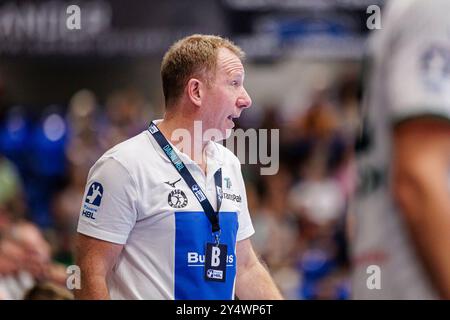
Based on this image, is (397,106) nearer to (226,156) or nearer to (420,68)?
(420,68)

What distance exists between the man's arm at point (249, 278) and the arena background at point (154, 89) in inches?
163

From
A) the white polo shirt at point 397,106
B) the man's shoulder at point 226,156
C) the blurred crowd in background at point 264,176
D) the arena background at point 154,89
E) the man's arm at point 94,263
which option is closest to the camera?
the white polo shirt at point 397,106

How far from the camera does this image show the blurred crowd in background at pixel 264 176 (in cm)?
703

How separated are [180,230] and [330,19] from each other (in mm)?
6292

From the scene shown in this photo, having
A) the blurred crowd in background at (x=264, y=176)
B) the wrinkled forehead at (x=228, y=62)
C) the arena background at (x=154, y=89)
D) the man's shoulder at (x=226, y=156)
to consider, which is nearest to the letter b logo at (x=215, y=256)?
the man's shoulder at (x=226, y=156)

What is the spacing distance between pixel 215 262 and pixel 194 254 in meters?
0.08

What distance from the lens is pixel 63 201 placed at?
26.9ft

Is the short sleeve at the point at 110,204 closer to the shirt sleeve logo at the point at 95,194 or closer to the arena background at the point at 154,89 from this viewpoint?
the shirt sleeve logo at the point at 95,194

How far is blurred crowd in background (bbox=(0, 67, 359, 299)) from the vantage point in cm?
703

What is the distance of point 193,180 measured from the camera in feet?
10.9

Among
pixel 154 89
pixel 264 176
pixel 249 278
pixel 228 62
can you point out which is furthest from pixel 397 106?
pixel 154 89

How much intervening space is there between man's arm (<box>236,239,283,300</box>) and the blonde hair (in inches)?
25.0
